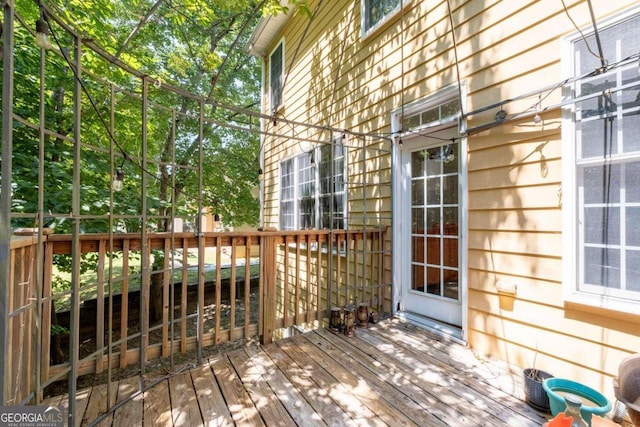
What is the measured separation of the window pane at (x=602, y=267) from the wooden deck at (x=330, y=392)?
3.07 feet

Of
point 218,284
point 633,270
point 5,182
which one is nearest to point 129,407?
point 218,284

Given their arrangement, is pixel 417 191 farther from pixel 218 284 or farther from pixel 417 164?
pixel 218 284

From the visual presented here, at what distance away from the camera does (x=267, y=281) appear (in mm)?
2805

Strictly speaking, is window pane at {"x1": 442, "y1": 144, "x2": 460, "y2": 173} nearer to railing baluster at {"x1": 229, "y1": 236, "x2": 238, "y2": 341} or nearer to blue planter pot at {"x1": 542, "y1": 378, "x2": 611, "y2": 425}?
blue planter pot at {"x1": 542, "y1": 378, "x2": 611, "y2": 425}

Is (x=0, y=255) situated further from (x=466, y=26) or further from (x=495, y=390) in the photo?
(x=466, y=26)

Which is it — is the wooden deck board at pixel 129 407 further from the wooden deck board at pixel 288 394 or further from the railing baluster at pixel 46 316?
the wooden deck board at pixel 288 394

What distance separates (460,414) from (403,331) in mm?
1276

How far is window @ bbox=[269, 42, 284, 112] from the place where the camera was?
21.2 feet

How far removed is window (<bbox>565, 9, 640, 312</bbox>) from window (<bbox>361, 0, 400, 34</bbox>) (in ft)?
7.58

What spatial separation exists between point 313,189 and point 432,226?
2489mm

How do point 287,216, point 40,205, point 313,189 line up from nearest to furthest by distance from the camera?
point 40,205 → point 313,189 → point 287,216

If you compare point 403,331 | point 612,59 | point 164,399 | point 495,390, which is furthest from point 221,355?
point 612,59

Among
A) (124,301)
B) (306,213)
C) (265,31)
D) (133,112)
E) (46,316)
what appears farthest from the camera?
(265,31)

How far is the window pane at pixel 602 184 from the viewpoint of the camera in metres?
1.91
